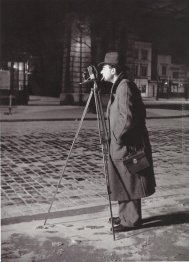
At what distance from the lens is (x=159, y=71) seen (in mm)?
47156

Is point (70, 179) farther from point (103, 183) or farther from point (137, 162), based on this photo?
point (137, 162)

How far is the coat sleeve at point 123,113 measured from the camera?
13.3 ft

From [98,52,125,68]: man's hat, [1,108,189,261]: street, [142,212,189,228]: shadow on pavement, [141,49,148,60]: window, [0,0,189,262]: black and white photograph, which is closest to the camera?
[0,0,189,262]: black and white photograph

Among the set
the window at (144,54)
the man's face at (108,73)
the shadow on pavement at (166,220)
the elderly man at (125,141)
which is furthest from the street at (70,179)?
the window at (144,54)

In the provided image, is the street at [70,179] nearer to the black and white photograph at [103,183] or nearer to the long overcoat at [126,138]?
the black and white photograph at [103,183]

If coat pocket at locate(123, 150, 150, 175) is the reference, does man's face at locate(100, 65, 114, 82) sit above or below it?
above

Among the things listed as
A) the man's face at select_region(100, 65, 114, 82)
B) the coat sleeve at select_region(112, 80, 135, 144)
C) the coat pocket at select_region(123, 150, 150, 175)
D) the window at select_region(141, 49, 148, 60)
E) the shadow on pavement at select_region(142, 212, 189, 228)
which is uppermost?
the window at select_region(141, 49, 148, 60)

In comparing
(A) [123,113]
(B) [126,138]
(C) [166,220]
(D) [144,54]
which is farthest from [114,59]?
(D) [144,54]

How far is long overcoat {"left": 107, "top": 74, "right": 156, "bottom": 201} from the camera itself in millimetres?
4098

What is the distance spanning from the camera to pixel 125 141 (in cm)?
419

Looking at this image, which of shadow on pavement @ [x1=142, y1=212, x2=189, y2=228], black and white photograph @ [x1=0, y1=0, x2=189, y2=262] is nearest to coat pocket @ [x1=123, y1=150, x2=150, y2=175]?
black and white photograph @ [x1=0, y1=0, x2=189, y2=262]

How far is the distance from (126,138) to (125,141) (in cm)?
4

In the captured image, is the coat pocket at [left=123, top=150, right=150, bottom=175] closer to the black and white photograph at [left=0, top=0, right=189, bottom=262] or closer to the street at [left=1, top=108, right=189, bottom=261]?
the black and white photograph at [left=0, top=0, right=189, bottom=262]

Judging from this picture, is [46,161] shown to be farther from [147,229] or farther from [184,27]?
[184,27]
